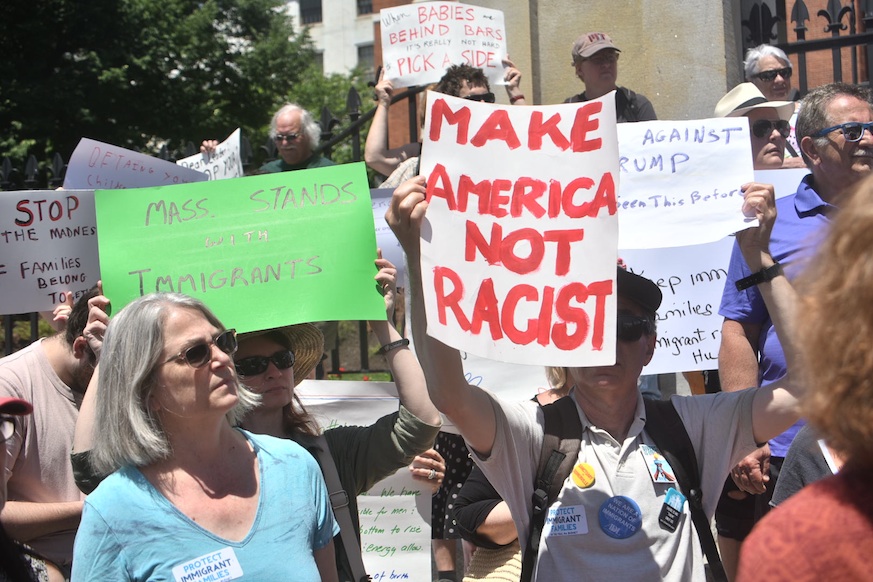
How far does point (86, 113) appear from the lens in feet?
71.7

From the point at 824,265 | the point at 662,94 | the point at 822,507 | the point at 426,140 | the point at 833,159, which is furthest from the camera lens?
the point at 662,94

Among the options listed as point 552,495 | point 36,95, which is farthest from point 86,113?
point 552,495

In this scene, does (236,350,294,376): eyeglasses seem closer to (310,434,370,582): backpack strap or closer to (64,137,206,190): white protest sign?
(310,434,370,582): backpack strap

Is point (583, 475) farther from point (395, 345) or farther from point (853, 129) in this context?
point (853, 129)

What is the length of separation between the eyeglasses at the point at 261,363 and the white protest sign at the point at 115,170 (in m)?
1.40

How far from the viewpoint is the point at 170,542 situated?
265cm

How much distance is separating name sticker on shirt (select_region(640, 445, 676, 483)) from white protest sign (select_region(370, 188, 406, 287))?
2245mm

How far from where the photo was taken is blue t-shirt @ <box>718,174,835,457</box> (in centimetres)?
376

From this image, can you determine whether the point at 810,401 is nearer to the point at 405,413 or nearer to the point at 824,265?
the point at 824,265

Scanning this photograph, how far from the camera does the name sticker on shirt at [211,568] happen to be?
2621 mm

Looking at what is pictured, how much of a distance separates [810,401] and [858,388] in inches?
3.8

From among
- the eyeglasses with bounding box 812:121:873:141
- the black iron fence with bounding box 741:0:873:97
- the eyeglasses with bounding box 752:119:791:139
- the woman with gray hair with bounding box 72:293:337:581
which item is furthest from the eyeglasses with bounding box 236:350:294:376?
the black iron fence with bounding box 741:0:873:97

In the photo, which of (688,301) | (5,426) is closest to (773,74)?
(688,301)

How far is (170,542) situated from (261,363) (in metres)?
0.91
